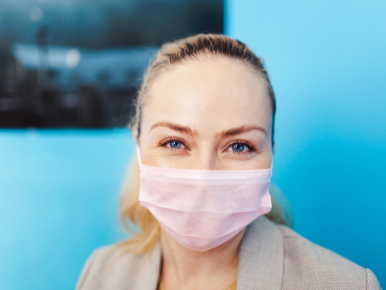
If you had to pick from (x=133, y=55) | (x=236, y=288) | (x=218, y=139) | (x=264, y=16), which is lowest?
(x=236, y=288)

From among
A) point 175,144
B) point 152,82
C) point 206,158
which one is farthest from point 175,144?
point 152,82

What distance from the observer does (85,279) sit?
127 centimetres

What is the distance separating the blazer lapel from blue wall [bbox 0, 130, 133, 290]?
2.90 ft

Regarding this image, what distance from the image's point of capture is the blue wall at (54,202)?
1732 millimetres

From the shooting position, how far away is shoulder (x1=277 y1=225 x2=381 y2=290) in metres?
0.95

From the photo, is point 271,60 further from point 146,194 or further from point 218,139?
point 146,194

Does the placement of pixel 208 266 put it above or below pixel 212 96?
below

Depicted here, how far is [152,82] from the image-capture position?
3.93 feet

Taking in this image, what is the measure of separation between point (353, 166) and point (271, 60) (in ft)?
2.25

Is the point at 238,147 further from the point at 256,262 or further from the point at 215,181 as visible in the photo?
the point at 256,262

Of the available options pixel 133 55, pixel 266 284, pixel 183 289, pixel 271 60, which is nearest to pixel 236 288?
pixel 266 284

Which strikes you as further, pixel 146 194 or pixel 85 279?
pixel 85 279

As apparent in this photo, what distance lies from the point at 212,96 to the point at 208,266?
65cm

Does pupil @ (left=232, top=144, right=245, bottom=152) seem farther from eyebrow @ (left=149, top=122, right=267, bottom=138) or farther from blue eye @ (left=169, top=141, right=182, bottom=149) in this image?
blue eye @ (left=169, top=141, right=182, bottom=149)
